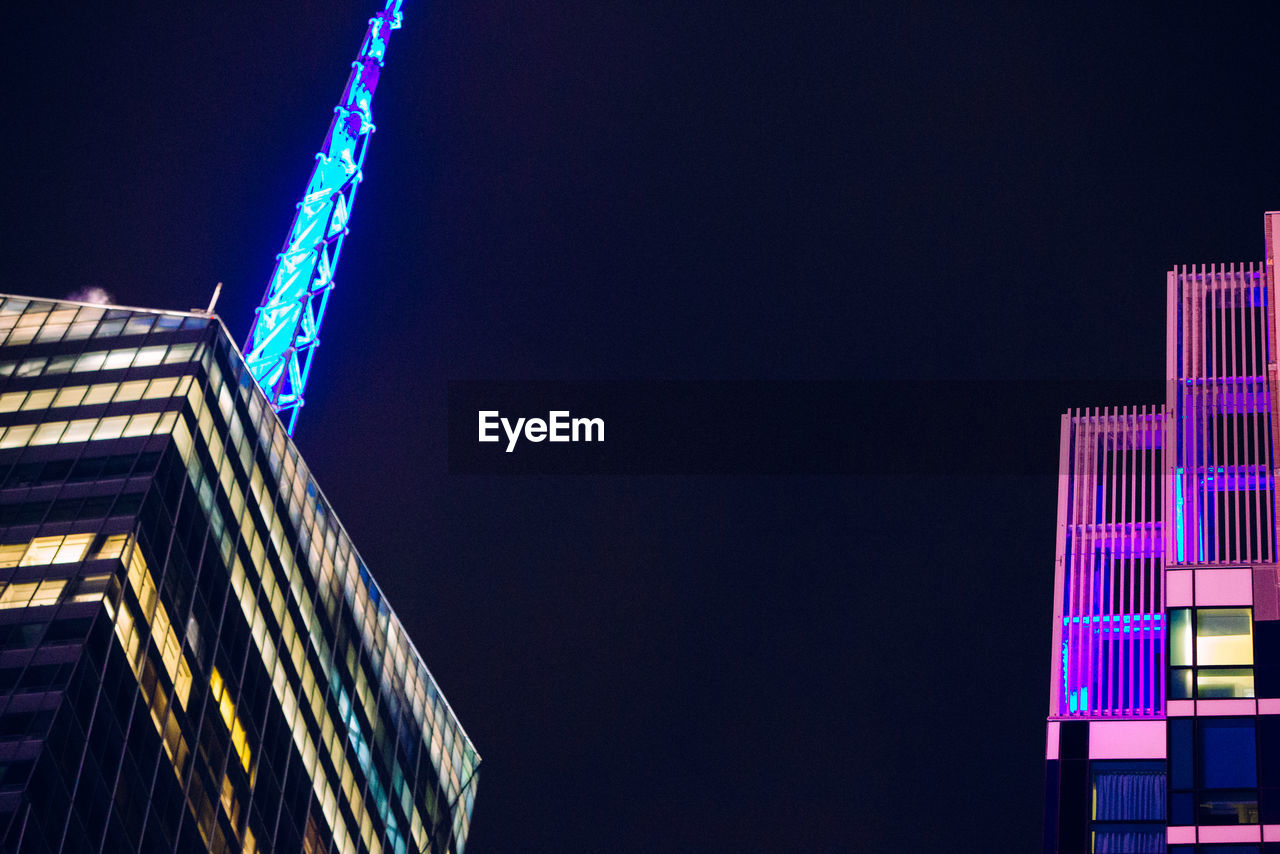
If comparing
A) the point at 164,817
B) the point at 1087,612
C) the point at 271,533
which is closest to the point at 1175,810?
the point at 1087,612

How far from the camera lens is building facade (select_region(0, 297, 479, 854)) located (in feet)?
197

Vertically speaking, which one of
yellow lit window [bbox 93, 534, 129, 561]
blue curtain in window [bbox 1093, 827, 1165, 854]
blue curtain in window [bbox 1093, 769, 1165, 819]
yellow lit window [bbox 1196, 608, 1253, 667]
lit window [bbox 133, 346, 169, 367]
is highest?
lit window [bbox 133, 346, 169, 367]

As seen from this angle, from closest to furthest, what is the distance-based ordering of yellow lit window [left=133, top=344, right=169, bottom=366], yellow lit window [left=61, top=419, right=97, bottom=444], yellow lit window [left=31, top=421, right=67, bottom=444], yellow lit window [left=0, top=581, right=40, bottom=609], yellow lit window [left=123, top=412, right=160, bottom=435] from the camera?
1. yellow lit window [left=0, top=581, right=40, bottom=609]
2. yellow lit window [left=123, top=412, right=160, bottom=435]
3. yellow lit window [left=61, top=419, right=97, bottom=444]
4. yellow lit window [left=31, top=421, right=67, bottom=444]
5. yellow lit window [left=133, top=344, right=169, bottom=366]

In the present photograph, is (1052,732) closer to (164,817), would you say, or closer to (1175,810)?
(1175,810)

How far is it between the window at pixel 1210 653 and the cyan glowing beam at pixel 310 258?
1704 inches

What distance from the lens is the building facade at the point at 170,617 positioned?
197ft

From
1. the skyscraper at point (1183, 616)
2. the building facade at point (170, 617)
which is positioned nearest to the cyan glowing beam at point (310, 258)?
the building facade at point (170, 617)

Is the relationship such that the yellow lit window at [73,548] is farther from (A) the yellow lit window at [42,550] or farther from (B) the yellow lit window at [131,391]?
(B) the yellow lit window at [131,391]

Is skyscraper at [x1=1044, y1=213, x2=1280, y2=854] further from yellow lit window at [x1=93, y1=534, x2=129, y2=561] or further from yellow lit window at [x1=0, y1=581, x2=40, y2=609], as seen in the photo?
yellow lit window at [x1=0, y1=581, x2=40, y2=609]

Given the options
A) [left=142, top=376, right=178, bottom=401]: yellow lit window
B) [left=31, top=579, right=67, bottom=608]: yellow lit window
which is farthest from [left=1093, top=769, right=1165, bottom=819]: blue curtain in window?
[left=142, top=376, right=178, bottom=401]: yellow lit window

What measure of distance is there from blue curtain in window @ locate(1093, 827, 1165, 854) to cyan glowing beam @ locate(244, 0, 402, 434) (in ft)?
143

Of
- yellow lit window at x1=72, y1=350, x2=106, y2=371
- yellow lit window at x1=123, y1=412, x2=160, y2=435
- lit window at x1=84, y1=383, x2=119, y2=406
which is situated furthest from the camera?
yellow lit window at x1=72, y1=350, x2=106, y2=371

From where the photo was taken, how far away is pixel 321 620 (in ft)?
272

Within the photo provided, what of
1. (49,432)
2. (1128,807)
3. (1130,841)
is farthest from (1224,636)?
(49,432)
